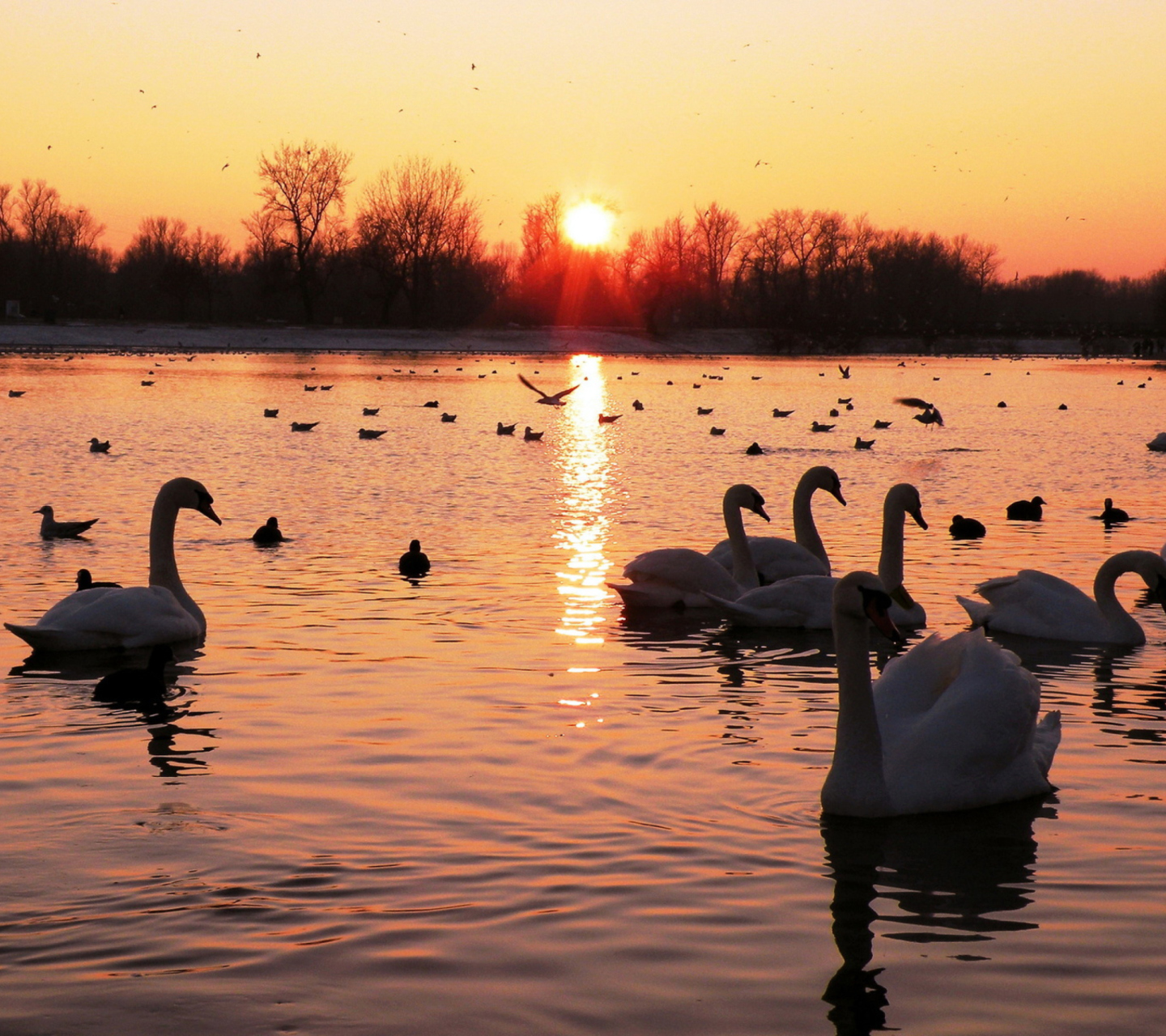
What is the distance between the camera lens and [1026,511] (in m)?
19.1

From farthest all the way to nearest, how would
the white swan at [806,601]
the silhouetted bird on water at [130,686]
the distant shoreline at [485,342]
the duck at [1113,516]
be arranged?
the distant shoreline at [485,342] < the duck at [1113,516] < the white swan at [806,601] < the silhouetted bird on water at [130,686]

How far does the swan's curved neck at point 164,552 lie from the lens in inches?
449

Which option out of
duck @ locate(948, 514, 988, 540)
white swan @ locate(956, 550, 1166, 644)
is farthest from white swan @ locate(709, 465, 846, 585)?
duck @ locate(948, 514, 988, 540)

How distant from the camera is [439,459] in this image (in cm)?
2875

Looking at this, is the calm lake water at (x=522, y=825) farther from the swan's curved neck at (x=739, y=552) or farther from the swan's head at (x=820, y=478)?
the swan's head at (x=820, y=478)

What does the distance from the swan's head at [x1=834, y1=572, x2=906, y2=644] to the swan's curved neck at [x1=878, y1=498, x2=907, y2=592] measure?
5.21 metres

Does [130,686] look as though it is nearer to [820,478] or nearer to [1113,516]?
[820,478]

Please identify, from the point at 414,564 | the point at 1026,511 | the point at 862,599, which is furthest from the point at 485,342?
the point at 862,599

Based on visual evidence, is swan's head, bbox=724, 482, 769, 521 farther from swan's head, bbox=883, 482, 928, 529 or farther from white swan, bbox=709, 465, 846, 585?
swan's head, bbox=883, 482, 928, 529

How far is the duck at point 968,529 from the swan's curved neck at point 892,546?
548 centimetres

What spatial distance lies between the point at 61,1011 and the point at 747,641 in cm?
739

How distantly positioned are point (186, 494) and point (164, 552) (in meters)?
0.63

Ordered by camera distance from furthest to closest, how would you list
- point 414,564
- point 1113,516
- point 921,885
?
point 1113,516, point 414,564, point 921,885

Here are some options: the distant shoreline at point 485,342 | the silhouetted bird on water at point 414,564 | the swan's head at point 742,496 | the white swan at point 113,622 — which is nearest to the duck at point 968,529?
the swan's head at point 742,496
